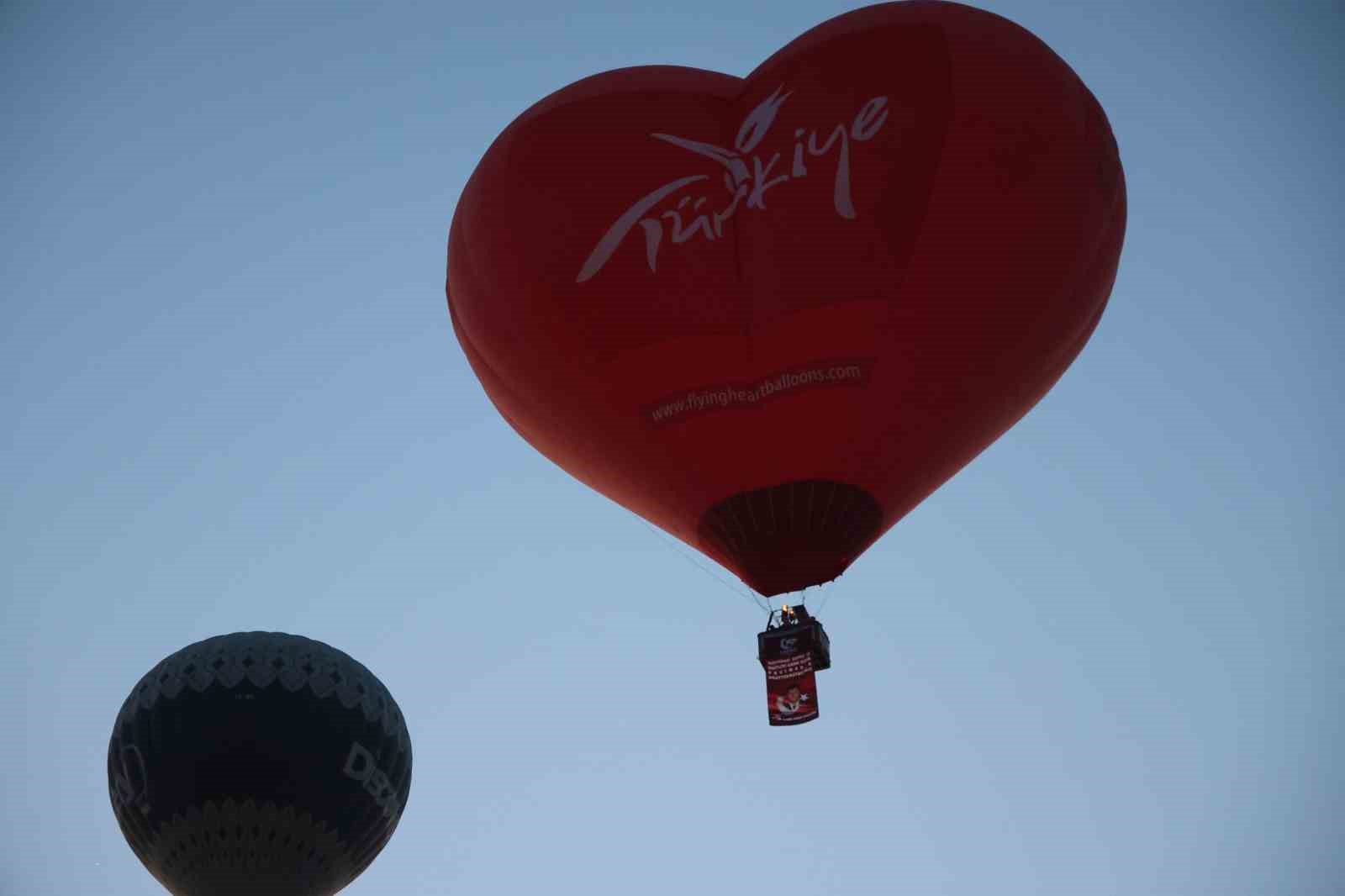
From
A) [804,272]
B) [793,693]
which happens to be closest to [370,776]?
[793,693]

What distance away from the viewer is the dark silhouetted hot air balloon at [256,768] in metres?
16.0

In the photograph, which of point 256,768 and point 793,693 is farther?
point 256,768

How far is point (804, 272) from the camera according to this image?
51.5ft

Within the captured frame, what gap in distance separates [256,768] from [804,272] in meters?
5.82

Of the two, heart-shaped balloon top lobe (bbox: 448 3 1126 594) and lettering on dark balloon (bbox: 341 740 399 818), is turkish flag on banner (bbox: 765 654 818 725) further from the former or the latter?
lettering on dark balloon (bbox: 341 740 399 818)

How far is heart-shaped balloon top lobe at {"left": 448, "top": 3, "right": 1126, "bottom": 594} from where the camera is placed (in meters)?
15.8

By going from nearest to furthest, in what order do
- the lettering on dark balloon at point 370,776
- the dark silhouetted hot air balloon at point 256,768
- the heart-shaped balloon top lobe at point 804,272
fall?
the heart-shaped balloon top lobe at point 804,272 < the dark silhouetted hot air balloon at point 256,768 < the lettering on dark balloon at point 370,776

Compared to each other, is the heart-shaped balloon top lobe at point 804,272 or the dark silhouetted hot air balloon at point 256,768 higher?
the heart-shaped balloon top lobe at point 804,272

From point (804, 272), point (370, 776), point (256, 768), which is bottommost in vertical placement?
point (256, 768)

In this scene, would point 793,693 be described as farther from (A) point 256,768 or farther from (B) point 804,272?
(A) point 256,768

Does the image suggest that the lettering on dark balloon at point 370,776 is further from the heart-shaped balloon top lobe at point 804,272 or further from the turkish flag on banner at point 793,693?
the turkish flag on banner at point 793,693

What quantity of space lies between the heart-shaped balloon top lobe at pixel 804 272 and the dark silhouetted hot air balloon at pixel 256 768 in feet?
9.45

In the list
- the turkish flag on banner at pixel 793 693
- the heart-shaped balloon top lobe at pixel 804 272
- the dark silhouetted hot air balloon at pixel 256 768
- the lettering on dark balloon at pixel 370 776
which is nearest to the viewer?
the turkish flag on banner at pixel 793 693

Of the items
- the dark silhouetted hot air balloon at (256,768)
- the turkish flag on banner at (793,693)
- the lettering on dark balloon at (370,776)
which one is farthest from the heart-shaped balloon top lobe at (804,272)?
the lettering on dark balloon at (370,776)
